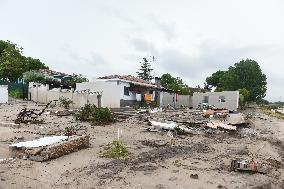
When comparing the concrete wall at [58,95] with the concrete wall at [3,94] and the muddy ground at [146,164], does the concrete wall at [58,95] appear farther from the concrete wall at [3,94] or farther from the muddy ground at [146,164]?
the muddy ground at [146,164]

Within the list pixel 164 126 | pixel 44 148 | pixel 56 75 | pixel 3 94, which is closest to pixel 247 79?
pixel 56 75

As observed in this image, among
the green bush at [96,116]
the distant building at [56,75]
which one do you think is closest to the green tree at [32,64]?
the distant building at [56,75]

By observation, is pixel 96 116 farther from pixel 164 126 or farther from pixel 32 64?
pixel 32 64

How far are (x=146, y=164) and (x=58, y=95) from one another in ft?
76.7

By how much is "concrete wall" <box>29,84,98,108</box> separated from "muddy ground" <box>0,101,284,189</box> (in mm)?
11946

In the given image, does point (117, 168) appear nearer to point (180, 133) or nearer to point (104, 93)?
point (180, 133)

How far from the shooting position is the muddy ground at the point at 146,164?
939 centimetres

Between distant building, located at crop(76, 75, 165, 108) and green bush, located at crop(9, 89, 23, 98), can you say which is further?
green bush, located at crop(9, 89, 23, 98)

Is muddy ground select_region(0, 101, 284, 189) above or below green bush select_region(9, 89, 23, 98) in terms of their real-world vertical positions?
below

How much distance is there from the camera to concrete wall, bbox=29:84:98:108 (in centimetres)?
3062

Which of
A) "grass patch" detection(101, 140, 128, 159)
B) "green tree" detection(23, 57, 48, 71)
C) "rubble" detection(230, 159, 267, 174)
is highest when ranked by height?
"green tree" detection(23, 57, 48, 71)

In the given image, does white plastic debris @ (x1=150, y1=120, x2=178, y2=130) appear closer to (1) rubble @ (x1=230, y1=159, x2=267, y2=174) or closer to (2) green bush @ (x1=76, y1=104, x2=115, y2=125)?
(2) green bush @ (x1=76, y1=104, x2=115, y2=125)

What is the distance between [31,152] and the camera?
36.7 ft

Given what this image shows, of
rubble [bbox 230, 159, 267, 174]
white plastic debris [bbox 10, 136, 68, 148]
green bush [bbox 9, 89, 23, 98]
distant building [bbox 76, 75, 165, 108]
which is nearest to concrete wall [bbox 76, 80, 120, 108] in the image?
distant building [bbox 76, 75, 165, 108]
